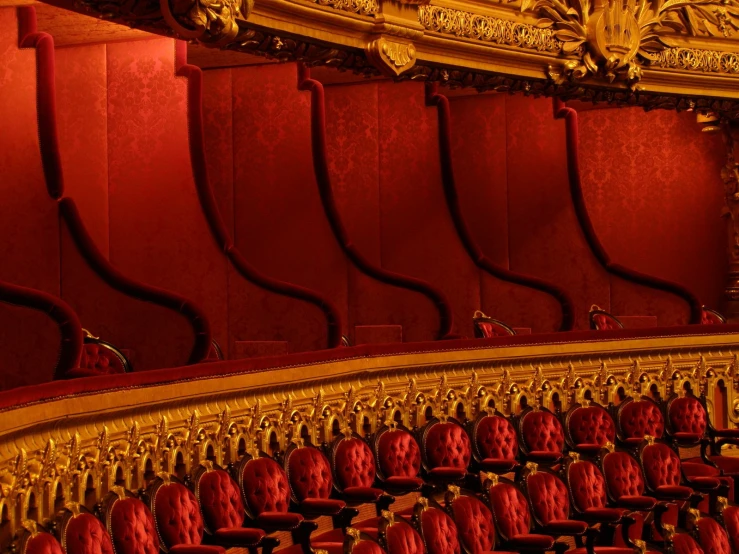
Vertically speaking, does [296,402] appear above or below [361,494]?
above

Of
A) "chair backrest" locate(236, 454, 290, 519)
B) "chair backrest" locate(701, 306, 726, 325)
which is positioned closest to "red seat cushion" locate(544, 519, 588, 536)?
"chair backrest" locate(236, 454, 290, 519)

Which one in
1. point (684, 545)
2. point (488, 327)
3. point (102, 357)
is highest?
point (488, 327)

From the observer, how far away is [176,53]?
291cm

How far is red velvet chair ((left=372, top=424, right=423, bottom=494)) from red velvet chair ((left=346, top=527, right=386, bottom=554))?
53 centimetres

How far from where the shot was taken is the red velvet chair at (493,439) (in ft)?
9.50

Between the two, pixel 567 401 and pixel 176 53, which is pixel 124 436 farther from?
pixel 567 401

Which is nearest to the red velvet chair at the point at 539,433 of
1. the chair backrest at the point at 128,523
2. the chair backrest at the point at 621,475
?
the chair backrest at the point at 621,475

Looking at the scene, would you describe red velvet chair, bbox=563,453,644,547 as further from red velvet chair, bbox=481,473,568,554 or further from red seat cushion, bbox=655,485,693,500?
red velvet chair, bbox=481,473,568,554

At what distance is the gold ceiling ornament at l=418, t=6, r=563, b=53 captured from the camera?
333 centimetres

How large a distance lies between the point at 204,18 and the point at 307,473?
3.22 feet

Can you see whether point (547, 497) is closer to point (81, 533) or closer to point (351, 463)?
point (351, 463)

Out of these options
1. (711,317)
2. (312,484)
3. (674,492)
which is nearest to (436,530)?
(312,484)

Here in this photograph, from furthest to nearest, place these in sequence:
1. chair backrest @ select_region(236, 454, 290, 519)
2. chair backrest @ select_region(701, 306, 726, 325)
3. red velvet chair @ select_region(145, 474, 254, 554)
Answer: chair backrest @ select_region(701, 306, 726, 325) < chair backrest @ select_region(236, 454, 290, 519) < red velvet chair @ select_region(145, 474, 254, 554)

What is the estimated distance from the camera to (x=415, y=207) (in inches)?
150
